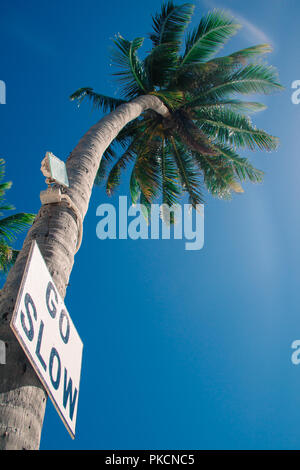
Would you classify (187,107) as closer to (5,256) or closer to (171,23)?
(171,23)

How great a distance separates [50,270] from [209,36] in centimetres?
908

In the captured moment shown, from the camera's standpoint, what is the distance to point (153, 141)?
10969 mm

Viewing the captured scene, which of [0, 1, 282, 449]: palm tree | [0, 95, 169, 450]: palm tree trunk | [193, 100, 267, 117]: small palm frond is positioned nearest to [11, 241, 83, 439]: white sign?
[0, 95, 169, 450]: palm tree trunk

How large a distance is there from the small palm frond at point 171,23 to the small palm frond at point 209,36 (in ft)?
1.92

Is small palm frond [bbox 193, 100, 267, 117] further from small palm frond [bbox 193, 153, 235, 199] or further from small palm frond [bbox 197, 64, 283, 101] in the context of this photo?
small palm frond [bbox 193, 153, 235, 199]

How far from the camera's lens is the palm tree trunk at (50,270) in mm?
2170

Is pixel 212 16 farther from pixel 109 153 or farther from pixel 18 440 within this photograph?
pixel 18 440

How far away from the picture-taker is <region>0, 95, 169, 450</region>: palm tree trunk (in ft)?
→ 7.12

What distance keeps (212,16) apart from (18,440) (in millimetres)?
10550

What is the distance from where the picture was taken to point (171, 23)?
34.9 feet

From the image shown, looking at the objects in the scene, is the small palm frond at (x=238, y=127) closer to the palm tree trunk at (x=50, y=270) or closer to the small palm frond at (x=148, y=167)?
the small palm frond at (x=148, y=167)

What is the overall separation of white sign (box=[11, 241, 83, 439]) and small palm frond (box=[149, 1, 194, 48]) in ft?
32.0

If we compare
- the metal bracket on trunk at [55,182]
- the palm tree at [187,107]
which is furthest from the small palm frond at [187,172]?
the metal bracket on trunk at [55,182]
